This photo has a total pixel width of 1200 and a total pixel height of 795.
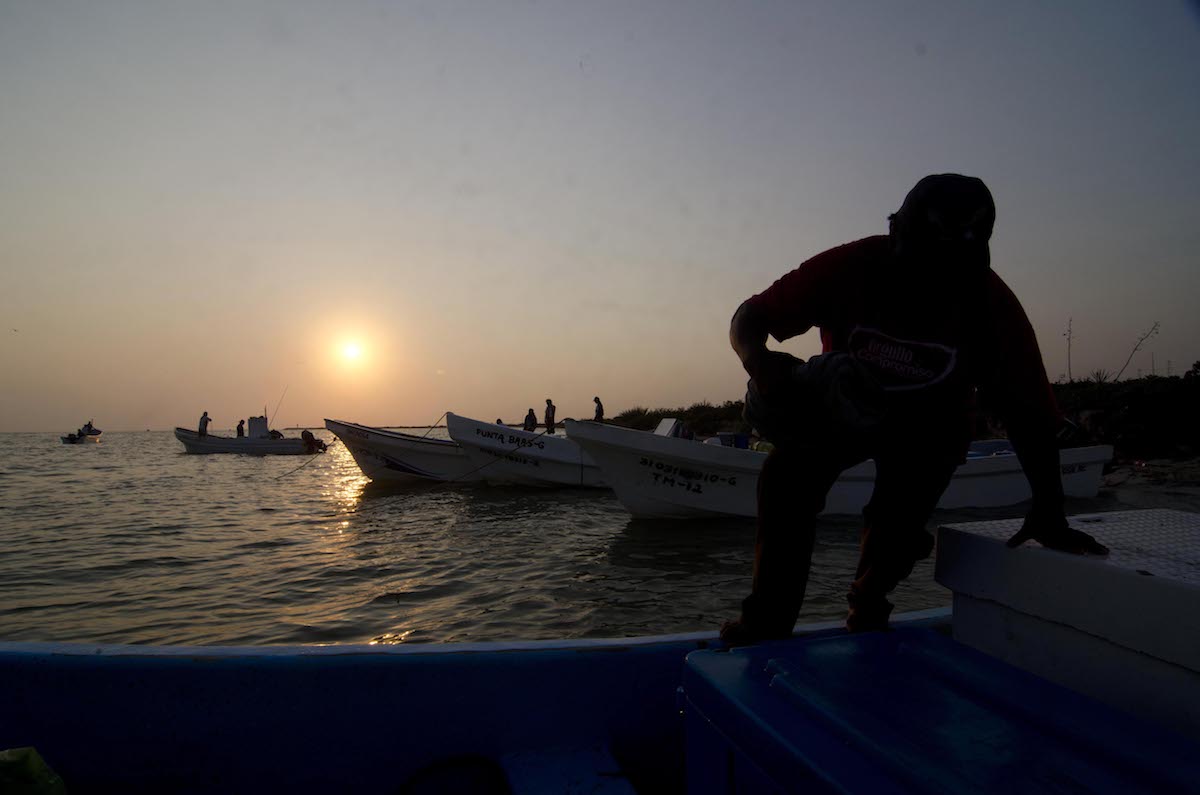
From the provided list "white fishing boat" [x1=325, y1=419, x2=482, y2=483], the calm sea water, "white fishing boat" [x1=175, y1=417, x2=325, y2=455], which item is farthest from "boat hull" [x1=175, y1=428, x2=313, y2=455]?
the calm sea water

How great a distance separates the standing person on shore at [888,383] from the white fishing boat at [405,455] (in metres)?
14.7

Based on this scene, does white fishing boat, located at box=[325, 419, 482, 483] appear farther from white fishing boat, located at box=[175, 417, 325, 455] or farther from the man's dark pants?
white fishing boat, located at box=[175, 417, 325, 455]

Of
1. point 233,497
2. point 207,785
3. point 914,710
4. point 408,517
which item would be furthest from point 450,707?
point 233,497

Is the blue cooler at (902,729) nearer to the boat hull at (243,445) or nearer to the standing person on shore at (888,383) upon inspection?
the standing person on shore at (888,383)

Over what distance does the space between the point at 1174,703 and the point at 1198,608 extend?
220mm

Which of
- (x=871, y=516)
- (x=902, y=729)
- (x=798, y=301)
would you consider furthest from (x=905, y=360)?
(x=902, y=729)

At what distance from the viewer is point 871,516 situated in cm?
205

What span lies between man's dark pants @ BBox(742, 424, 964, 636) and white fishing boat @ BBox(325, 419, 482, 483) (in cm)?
1467

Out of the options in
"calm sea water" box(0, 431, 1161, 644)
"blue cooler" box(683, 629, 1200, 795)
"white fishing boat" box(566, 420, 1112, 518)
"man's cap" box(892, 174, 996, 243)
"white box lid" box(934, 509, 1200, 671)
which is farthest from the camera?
"white fishing boat" box(566, 420, 1112, 518)

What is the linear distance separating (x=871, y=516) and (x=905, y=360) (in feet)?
1.82

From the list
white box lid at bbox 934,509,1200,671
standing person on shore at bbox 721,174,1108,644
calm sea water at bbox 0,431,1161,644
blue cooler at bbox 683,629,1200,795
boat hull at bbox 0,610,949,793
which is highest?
standing person on shore at bbox 721,174,1108,644

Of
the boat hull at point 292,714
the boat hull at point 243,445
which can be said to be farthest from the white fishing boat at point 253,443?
the boat hull at point 292,714

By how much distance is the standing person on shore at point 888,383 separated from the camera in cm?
169

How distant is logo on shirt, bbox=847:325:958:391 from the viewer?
71.4 inches
